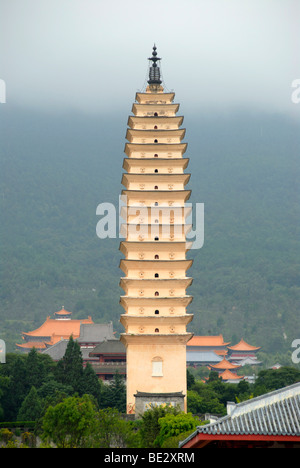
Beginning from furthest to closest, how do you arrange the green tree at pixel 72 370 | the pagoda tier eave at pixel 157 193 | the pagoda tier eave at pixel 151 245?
the green tree at pixel 72 370 → the pagoda tier eave at pixel 157 193 → the pagoda tier eave at pixel 151 245

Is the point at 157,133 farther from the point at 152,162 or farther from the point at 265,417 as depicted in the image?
the point at 265,417

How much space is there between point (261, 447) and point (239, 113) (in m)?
170

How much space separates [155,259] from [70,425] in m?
11.9

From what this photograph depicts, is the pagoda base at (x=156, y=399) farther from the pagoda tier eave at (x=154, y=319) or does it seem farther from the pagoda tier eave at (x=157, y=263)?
the pagoda tier eave at (x=157, y=263)

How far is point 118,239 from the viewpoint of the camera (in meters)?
158

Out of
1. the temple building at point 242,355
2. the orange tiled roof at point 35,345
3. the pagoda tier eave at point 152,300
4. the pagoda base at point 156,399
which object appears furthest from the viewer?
the temple building at point 242,355

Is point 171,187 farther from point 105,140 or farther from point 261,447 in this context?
point 105,140

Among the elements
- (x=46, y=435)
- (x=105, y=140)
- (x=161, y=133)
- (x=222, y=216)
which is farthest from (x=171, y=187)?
(x=105, y=140)

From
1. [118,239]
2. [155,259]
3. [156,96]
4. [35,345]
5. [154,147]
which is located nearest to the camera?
[155,259]

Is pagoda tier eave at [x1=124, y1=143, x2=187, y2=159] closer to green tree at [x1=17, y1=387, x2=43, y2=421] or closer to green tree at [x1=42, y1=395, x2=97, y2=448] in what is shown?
green tree at [x1=17, y1=387, x2=43, y2=421]

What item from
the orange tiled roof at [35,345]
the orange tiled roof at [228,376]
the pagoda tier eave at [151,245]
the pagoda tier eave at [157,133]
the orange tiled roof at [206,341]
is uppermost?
the orange tiled roof at [206,341]

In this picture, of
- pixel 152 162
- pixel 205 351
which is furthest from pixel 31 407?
pixel 205 351

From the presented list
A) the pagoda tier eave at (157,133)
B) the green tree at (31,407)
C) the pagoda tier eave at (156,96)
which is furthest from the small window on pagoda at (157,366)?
the pagoda tier eave at (156,96)

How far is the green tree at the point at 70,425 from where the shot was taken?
93.2 ft
